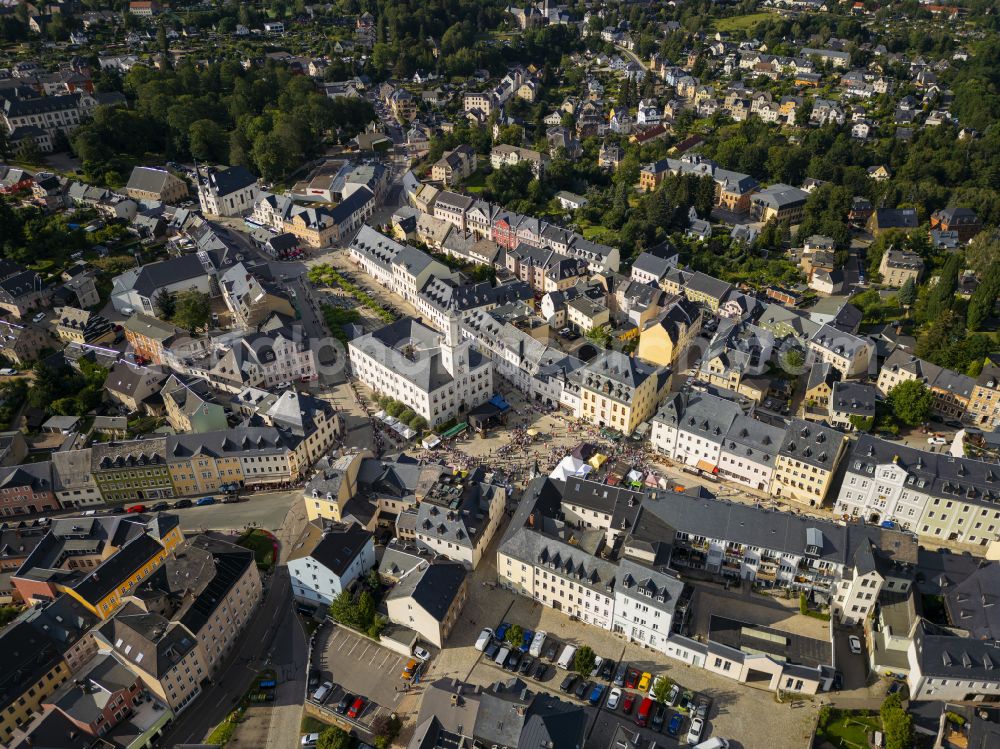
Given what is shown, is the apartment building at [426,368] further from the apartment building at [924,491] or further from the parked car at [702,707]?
the parked car at [702,707]

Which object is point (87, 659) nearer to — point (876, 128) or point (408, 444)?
point (408, 444)

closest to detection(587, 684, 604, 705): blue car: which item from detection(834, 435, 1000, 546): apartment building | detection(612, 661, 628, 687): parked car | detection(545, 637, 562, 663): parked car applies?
detection(612, 661, 628, 687): parked car

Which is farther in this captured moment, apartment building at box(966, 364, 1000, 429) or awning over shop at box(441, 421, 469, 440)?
awning over shop at box(441, 421, 469, 440)

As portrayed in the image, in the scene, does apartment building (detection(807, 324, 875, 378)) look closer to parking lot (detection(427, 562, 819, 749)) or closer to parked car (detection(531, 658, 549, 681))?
parking lot (detection(427, 562, 819, 749))

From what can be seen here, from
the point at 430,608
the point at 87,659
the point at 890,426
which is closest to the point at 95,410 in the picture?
the point at 87,659

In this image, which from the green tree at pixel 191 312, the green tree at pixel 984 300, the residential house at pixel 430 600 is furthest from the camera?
the green tree at pixel 191 312

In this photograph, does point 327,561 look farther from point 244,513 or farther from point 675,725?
point 675,725

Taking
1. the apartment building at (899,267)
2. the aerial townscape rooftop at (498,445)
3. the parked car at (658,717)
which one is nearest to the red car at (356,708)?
the aerial townscape rooftop at (498,445)
